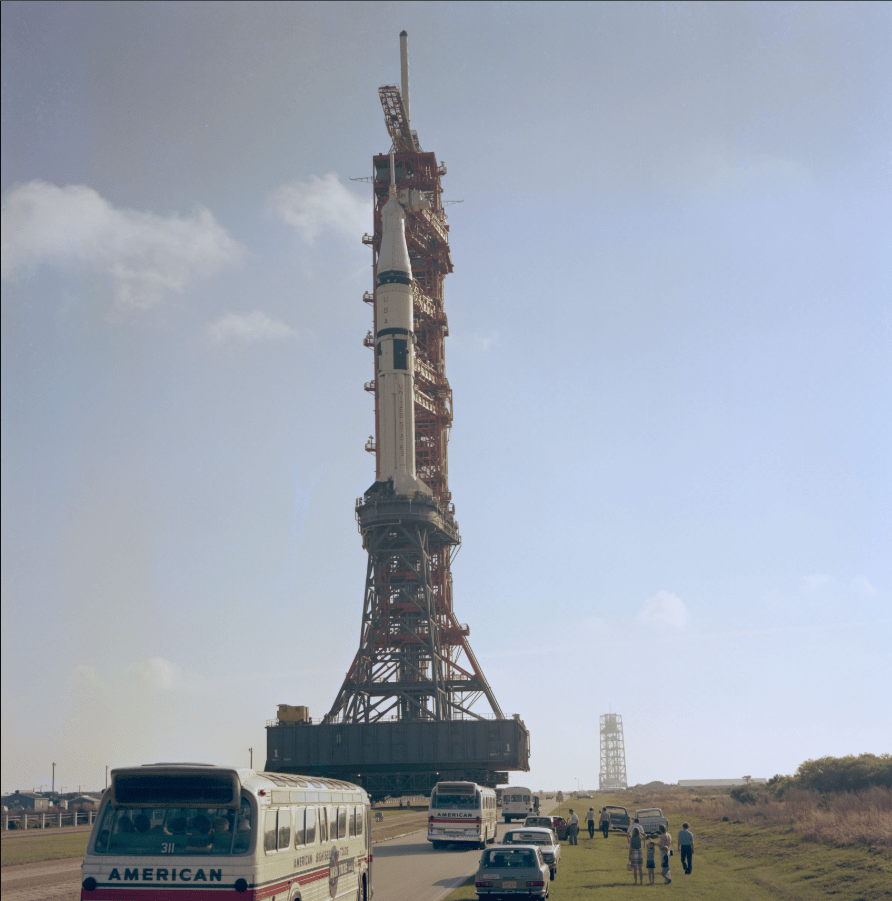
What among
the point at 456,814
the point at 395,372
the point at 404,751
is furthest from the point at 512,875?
the point at 395,372

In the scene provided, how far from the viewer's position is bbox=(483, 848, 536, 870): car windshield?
2558cm

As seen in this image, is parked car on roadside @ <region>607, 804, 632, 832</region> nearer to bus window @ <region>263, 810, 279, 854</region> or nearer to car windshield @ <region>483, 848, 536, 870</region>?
car windshield @ <region>483, 848, 536, 870</region>

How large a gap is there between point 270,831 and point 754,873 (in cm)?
2296

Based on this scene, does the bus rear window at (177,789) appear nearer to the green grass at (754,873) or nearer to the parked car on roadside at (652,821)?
the green grass at (754,873)

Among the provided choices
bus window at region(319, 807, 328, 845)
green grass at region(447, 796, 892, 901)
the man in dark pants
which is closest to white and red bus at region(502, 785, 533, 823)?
green grass at region(447, 796, 892, 901)

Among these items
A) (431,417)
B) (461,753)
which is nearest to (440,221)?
(431,417)

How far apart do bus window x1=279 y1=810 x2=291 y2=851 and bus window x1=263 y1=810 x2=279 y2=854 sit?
0.31 m

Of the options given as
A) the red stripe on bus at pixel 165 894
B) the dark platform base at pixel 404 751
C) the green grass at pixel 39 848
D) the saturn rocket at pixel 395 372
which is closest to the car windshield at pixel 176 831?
the red stripe on bus at pixel 165 894

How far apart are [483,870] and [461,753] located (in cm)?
5325

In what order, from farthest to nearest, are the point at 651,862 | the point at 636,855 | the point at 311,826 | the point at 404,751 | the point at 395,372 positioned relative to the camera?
the point at 395,372 < the point at 404,751 < the point at 636,855 < the point at 651,862 < the point at 311,826

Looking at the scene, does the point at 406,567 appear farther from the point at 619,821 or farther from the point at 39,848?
the point at 39,848

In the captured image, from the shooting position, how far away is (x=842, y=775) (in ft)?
255

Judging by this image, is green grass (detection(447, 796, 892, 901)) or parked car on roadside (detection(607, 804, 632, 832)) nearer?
green grass (detection(447, 796, 892, 901))

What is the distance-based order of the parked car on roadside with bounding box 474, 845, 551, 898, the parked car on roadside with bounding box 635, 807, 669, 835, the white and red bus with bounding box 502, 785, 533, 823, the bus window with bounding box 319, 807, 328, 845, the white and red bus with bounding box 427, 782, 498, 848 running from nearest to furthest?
the bus window with bounding box 319, 807, 328, 845, the parked car on roadside with bounding box 474, 845, 551, 898, the white and red bus with bounding box 427, 782, 498, 848, the parked car on roadside with bounding box 635, 807, 669, 835, the white and red bus with bounding box 502, 785, 533, 823
